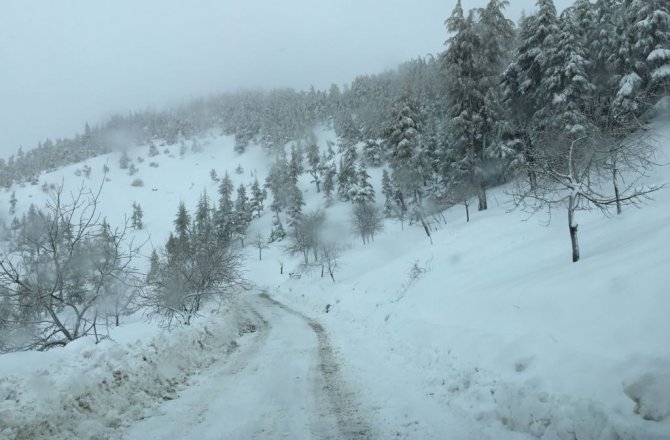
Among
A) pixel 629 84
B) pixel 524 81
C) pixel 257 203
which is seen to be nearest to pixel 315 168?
pixel 257 203

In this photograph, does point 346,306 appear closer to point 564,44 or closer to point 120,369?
point 120,369

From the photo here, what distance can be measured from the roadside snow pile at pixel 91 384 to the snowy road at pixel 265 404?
0.52 metres

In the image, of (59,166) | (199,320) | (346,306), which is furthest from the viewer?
(59,166)

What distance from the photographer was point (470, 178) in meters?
28.4

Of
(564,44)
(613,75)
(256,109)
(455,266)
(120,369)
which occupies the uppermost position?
(256,109)

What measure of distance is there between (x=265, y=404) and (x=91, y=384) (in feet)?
10.4

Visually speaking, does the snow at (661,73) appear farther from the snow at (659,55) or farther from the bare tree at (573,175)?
the bare tree at (573,175)

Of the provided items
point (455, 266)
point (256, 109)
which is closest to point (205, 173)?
point (256, 109)

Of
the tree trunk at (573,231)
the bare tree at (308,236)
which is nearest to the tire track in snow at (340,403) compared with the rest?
the tree trunk at (573,231)

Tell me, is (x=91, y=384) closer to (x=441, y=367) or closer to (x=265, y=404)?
(x=265, y=404)

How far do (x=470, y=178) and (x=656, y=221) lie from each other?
18249 mm

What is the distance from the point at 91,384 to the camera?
21.6ft

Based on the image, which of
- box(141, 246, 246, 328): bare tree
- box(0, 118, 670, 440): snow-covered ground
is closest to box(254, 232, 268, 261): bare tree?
box(141, 246, 246, 328): bare tree

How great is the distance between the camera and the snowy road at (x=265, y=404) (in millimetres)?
5773
